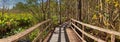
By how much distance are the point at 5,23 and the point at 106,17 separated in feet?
40.3

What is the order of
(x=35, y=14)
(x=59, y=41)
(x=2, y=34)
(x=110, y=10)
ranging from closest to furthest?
(x=59, y=41) → (x=110, y=10) → (x=2, y=34) → (x=35, y=14)

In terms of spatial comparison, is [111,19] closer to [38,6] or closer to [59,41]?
[59,41]

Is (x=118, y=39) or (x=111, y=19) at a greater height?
(x=111, y=19)

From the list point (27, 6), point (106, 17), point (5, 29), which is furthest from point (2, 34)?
point (27, 6)

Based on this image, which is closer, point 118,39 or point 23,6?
point 118,39

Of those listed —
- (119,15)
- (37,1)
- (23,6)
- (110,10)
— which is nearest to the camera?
(119,15)

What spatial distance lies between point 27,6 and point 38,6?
3831 millimetres

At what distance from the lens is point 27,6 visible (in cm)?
4116

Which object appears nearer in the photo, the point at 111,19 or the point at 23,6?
the point at 111,19

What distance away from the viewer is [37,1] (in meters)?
38.9

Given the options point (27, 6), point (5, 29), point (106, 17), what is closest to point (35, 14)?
point (27, 6)

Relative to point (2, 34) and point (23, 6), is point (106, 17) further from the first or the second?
point (23, 6)

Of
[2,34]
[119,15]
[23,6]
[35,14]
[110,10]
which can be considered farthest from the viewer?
[23,6]

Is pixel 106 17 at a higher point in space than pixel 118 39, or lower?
higher
